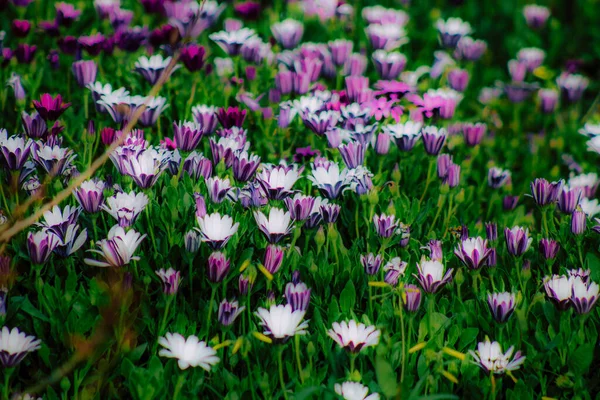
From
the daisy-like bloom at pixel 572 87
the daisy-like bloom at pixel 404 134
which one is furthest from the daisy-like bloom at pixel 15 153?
the daisy-like bloom at pixel 572 87

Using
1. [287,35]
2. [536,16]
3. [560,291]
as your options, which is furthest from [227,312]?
[536,16]

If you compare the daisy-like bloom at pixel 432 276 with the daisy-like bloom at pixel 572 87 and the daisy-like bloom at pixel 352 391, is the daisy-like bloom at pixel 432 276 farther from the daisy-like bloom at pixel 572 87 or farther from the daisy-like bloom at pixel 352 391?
the daisy-like bloom at pixel 572 87

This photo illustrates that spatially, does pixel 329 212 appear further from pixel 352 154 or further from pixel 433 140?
pixel 433 140

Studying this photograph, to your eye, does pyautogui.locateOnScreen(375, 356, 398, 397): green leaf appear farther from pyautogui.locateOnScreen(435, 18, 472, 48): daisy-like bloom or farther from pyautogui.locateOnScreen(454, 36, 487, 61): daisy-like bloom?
pyautogui.locateOnScreen(454, 36, 487, 61): daisy-like bloom

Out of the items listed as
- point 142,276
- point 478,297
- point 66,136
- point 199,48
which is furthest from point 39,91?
point 478,297

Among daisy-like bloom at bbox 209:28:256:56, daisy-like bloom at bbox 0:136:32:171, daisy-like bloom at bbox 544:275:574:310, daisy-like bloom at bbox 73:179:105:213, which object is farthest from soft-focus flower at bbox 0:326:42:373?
daisy-like bloom at bbox 209:28:256:56
